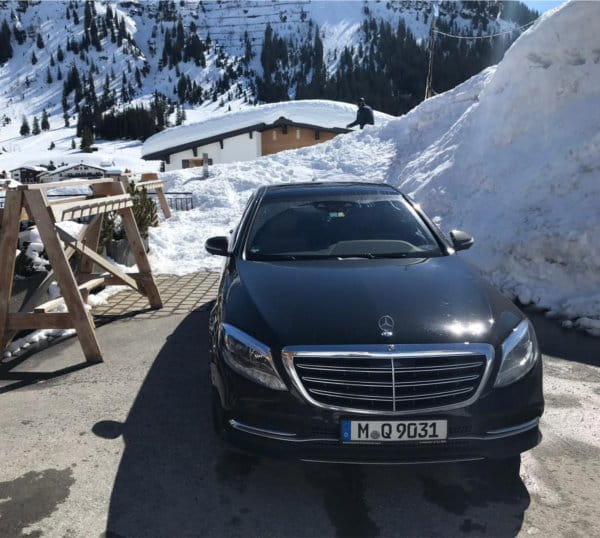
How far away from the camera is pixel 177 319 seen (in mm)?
6289

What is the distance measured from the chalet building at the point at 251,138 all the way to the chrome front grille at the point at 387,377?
39446mm

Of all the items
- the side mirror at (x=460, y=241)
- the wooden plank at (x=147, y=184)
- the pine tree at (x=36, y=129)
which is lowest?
the pine tree at (x=36, y=129)

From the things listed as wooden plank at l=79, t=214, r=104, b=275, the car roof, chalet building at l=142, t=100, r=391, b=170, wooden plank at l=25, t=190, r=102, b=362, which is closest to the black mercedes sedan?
the car roof

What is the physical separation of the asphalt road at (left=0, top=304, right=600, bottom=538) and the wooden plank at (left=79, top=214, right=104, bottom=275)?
8.36 feet

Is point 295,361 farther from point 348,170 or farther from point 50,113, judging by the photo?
point 50,113

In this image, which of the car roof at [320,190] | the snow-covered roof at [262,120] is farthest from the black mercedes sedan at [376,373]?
the snow-covered roof at [262,120]

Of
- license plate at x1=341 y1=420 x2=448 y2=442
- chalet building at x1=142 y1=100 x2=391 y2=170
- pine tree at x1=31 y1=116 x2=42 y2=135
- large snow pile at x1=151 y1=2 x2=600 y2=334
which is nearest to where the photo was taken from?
license plate at x1=341 y1=420 x2=448 y2=442

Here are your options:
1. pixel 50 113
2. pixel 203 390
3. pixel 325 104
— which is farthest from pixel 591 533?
pixel 50 113

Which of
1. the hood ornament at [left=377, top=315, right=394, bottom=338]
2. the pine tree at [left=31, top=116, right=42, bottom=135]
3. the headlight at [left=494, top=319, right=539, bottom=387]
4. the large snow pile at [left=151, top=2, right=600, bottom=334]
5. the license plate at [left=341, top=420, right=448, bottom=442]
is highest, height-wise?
the hood ornament at [left=377, top=315, right=394, bottom=338]

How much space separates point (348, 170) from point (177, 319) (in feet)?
41.3

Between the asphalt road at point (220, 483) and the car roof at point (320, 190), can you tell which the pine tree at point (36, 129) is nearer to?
the car roof at point (320, 190)

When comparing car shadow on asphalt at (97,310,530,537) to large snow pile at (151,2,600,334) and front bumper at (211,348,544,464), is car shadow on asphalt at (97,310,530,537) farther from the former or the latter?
large snow pile at (151,2,600,334)

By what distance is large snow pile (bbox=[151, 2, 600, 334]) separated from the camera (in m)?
6.69

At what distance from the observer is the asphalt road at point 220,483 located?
2.69 meters
